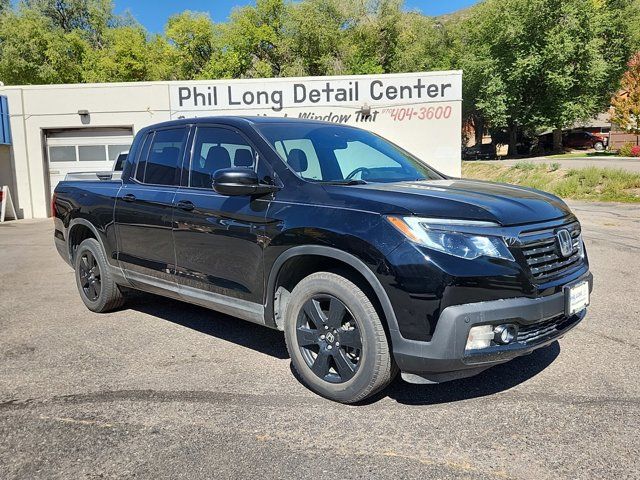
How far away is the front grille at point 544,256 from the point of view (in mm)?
3152

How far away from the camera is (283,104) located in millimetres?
17703

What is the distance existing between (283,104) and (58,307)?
1285 cm

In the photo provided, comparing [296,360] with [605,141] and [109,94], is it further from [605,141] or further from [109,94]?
[605,141]

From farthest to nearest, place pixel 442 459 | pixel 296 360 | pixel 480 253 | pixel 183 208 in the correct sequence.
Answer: pixel 183 208, pixel 296 360, pixel 480 253, pixel 442 459

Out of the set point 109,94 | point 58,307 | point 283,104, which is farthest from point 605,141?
point 58,307

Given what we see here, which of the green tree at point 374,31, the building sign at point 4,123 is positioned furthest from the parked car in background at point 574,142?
the building sign at point 4,123

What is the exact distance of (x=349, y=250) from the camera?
327 centimetres

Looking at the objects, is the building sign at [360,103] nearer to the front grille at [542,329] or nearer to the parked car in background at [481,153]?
the front grille at [542,329]

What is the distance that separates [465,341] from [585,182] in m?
17.8

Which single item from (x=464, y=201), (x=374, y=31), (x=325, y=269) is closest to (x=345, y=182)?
(x=325, y=269)

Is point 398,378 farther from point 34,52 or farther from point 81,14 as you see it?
point 81,14

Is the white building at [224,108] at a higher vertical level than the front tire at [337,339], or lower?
higher

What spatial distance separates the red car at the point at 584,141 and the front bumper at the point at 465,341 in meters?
50.3

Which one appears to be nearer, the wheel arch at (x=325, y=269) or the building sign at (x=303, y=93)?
the wheel arch at (x=325, y=269)
